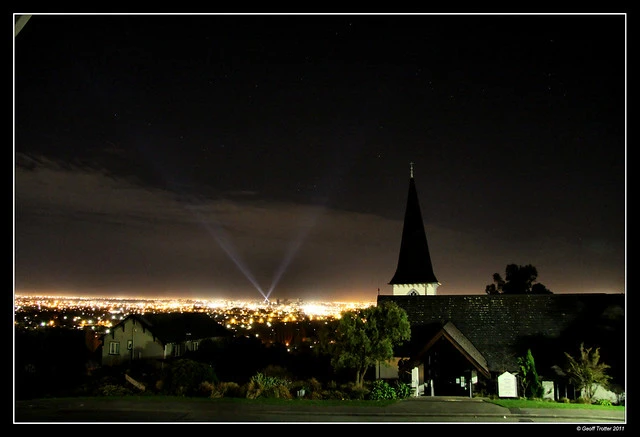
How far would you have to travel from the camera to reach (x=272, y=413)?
17.2 meters

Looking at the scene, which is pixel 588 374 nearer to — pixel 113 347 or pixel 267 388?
pixel 267 388

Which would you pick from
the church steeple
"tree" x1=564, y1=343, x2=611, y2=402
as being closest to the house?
the church steeple

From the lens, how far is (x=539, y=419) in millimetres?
16812

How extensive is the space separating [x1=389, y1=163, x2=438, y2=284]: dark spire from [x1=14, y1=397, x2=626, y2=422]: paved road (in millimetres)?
22061

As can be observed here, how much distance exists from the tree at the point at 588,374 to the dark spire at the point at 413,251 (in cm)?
1862

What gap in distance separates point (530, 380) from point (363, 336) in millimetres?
7762

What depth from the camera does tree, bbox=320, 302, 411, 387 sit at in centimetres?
2388

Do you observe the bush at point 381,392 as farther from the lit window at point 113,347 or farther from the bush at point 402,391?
the lit window at point 113,347

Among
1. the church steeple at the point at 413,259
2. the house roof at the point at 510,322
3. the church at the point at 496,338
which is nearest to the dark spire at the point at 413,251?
the church steeple at the point at 413,259

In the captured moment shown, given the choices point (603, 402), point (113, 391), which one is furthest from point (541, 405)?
point (113, 391)

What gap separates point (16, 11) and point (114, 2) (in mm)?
1486

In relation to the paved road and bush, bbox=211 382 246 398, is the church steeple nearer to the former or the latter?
the paved road
